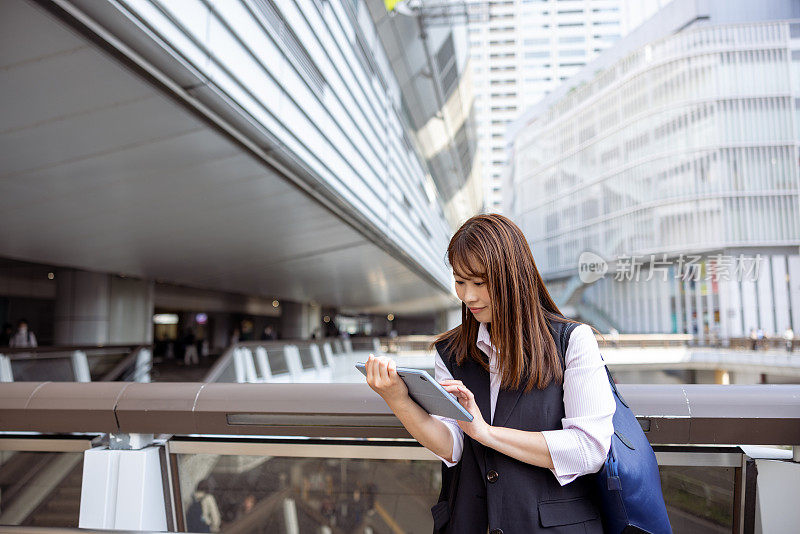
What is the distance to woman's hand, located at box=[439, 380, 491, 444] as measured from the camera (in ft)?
4.18

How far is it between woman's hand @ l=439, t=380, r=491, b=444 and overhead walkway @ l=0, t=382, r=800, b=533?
0.65 metres

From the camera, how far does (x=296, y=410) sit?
6.64ft

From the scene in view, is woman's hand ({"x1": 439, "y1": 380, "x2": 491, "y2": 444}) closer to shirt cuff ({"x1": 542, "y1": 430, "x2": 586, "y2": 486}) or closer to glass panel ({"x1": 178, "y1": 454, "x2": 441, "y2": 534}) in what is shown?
shirt cuff ({"x1": 542, "y1": 430, "x2": 586, "y2": 486})

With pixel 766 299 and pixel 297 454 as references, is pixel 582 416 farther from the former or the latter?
pixel 766 299

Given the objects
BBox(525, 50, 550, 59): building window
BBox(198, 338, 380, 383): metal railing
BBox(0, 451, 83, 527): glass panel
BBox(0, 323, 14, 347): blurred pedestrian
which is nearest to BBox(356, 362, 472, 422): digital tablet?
BBox(0, 451, 83, 527): glass panel

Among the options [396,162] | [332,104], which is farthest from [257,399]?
[396,162]

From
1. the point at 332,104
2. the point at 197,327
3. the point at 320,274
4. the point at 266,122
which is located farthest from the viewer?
the point at 197,327

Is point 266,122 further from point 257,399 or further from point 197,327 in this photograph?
point 197,327

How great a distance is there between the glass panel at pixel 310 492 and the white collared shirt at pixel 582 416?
0.96 meters

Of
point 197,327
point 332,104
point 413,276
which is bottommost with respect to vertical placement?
point 197,327

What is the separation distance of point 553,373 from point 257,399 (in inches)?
47.3

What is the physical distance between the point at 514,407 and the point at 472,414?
137mm

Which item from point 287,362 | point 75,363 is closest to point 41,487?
point 75,363

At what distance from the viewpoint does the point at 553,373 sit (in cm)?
133
